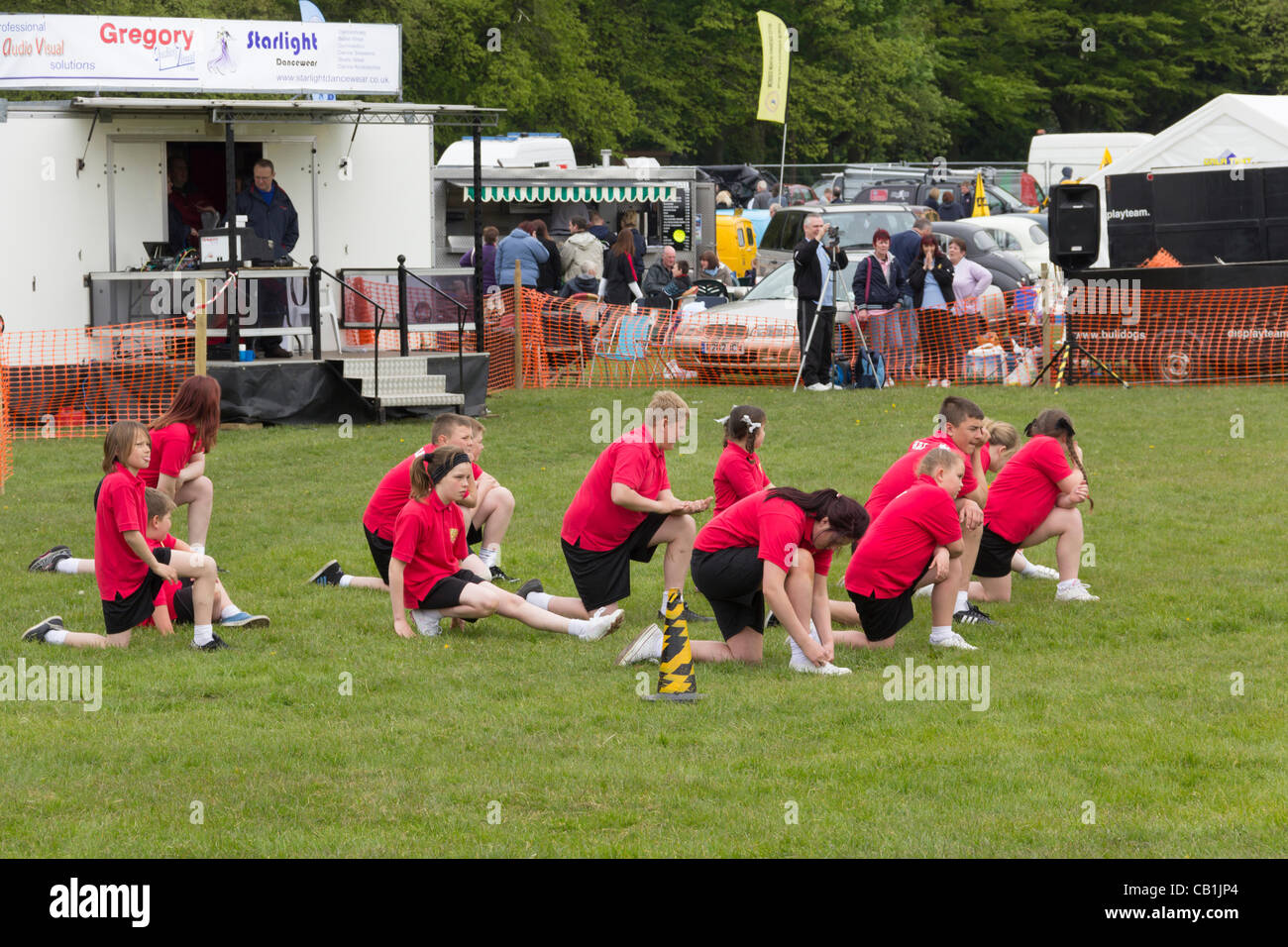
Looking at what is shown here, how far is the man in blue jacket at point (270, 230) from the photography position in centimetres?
1867

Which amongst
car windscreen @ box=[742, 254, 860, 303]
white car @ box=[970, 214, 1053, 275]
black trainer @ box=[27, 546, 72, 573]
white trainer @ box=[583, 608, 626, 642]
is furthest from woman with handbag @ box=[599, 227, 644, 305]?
white trainer @ box=[583, 608, 626, 642]

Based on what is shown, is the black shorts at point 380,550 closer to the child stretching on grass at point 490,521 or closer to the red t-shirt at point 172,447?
the child stretching on grass at point 490,521

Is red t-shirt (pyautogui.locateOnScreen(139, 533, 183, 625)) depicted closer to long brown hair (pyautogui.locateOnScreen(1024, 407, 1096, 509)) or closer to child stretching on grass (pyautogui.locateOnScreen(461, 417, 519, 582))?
child stretching on grass (pyautogui.locateOnScreen(461, 417, 519, 582))

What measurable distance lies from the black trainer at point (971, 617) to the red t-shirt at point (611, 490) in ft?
5.97

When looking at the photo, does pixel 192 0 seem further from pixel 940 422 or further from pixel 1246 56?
pixel 1246 56

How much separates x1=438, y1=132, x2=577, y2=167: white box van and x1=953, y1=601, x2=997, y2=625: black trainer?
21.0 metres

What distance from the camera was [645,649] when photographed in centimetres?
867

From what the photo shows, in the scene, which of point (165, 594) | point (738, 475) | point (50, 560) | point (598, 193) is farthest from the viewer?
point (598, 193)

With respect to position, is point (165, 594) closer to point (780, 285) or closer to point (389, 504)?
point (389, 504)

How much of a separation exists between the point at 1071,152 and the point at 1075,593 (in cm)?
3541

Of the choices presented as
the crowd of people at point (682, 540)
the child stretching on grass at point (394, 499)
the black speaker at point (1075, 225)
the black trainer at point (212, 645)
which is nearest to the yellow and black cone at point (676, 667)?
the crowd of people at point (682, 540)

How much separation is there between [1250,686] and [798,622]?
213cm

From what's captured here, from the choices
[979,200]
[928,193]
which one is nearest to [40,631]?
[928,193]

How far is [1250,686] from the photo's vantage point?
26.3 feet
